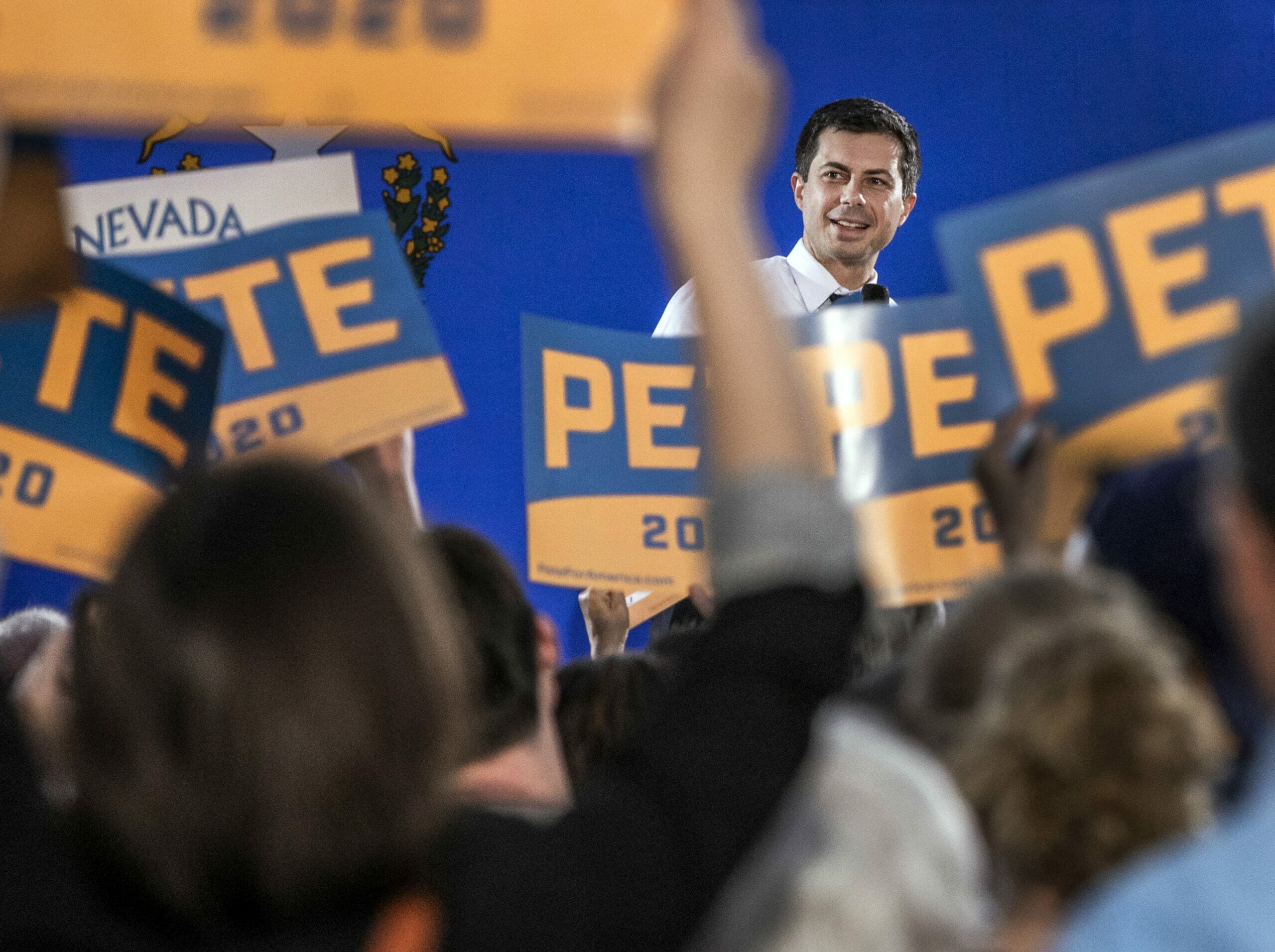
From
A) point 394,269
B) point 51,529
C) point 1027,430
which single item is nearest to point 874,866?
point 1027,430

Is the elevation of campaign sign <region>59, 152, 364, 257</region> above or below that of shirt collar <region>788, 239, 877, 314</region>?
above

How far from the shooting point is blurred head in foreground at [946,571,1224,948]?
77 cm

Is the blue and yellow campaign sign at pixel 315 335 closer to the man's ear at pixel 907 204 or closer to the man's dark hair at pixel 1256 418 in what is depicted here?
the man's dark hair at pixel 1256 418

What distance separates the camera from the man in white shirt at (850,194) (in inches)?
114

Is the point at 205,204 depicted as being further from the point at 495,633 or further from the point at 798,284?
the point at 495,633

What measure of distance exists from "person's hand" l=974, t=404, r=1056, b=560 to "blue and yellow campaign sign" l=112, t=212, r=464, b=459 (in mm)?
685

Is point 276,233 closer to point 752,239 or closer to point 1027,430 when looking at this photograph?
point 1027,430

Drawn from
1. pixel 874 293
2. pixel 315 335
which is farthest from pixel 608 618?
pixel 315 335

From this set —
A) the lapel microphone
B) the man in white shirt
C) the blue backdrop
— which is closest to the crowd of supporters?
the lapel microphone

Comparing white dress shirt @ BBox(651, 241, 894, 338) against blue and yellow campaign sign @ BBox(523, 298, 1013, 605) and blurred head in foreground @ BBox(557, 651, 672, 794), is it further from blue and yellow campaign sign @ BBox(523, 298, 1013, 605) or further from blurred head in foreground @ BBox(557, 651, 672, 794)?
blurred head in foreground @ BBox(557, 651, 672, 794)

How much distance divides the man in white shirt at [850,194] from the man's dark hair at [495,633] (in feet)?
5.77

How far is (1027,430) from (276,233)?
1040 mm

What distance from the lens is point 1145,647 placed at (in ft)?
2.67

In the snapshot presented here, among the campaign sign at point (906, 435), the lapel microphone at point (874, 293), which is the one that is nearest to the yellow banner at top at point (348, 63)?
the campaign sign at point (906, 435)
